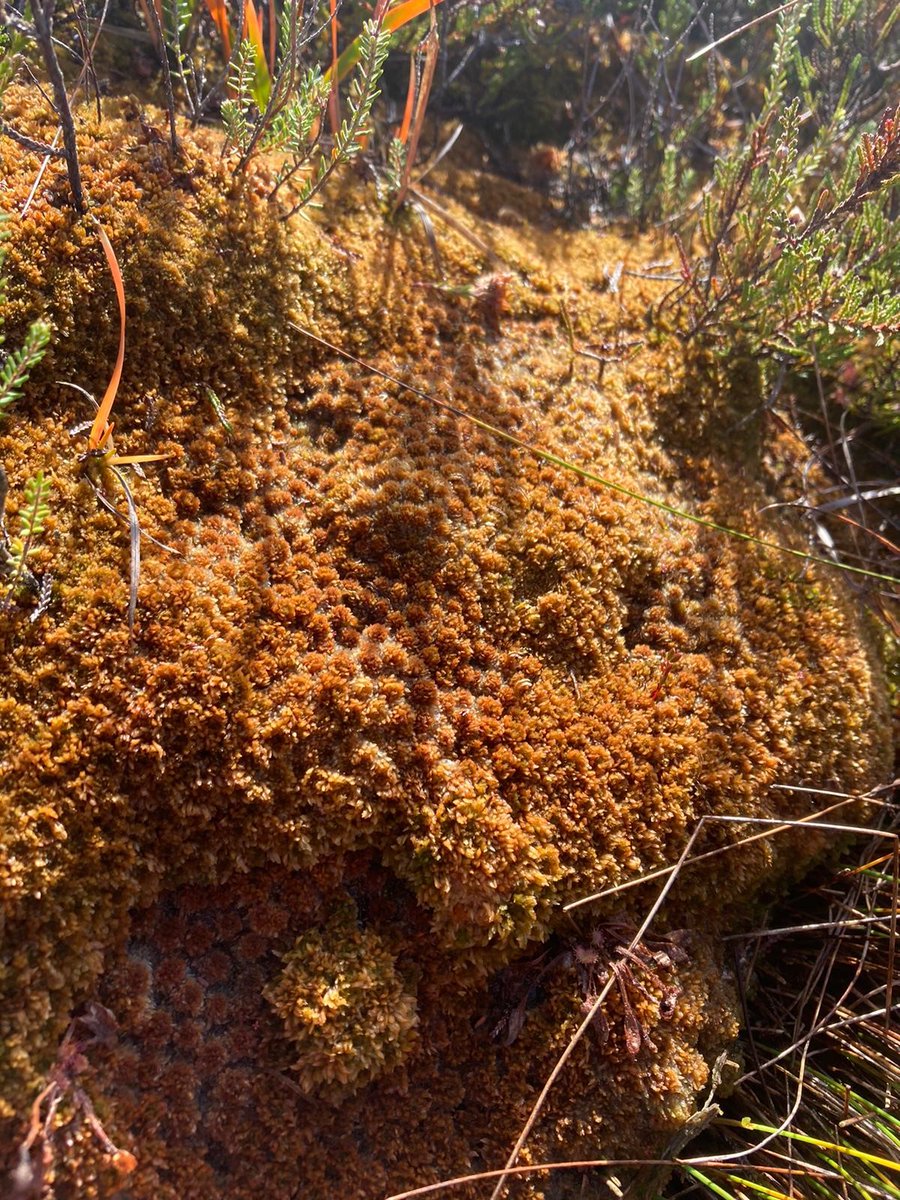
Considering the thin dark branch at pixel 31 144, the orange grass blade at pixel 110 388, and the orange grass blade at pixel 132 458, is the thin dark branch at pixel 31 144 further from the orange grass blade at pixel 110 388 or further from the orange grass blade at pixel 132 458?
the orange grass blade at pixel 132 458

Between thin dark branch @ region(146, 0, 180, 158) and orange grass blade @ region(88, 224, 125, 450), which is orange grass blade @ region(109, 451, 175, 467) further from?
thin dark branch @ region(146, 0, 180, 158)

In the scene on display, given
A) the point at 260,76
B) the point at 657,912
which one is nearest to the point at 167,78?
the point at 260,76

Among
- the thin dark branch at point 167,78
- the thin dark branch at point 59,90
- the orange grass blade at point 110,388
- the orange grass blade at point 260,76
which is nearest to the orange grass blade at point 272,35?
the orange grass blade at point 260,76

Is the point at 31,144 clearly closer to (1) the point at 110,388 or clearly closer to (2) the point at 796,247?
(1) the point at 110,388

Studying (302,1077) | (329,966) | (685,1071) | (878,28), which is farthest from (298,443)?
(878,28)

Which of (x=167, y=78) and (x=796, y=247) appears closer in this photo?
(x=167, y=78)

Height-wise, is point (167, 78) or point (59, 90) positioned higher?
point (167, 78)
